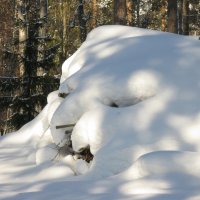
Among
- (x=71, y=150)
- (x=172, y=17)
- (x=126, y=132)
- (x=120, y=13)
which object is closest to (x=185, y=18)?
(x=172, y=17)

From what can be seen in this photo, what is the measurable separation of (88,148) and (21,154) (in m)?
1.66

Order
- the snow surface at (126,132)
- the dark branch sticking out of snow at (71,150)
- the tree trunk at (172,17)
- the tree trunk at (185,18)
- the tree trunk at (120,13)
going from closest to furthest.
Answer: the snow surface at (126,132) → the dark branch sticking out of snow at (71,150) → the tree trunk at (120,13) → the tree trunk at (172,17) → the tree trunk at (185,18)

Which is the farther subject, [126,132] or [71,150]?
[71,150]

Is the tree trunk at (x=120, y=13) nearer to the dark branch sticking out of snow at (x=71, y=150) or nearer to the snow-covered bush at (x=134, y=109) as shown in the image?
the snow-covered bush at (x=134, y=109)

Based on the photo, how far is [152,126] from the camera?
531cm

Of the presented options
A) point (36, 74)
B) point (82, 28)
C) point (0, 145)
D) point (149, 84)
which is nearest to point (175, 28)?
point (36, 74)

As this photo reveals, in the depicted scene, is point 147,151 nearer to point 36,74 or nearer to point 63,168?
point 63,168

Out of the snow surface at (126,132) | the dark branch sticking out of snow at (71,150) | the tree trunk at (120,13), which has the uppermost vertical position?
the tree trunk at (120,13)

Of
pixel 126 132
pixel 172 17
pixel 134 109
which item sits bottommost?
pixel 126 132

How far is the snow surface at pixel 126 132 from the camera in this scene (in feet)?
14.3

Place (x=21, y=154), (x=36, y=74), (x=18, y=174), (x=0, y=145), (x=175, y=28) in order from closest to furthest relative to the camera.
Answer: (x=18, y=174) < (x=21, y=154) < (x=0, y=145) < (x=36, y=74) < (x=175, y=28)

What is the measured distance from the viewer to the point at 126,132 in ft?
17.4

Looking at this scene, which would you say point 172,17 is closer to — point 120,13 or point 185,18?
point 120,13

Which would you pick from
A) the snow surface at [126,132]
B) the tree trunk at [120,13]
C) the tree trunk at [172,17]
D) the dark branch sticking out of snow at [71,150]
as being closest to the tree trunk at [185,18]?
the tree trunk at [172,17]
